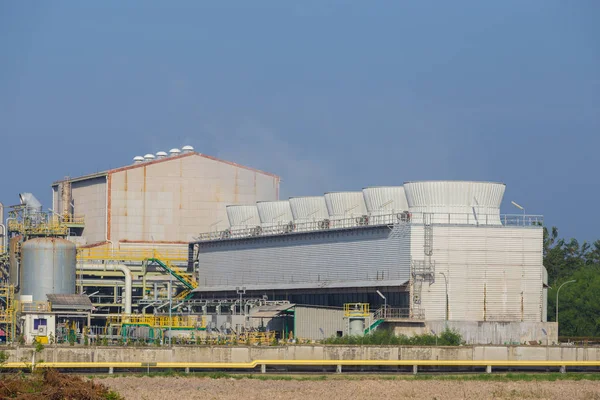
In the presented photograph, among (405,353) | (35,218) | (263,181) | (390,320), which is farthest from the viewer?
(263,181)

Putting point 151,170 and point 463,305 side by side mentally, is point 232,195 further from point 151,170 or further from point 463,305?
point 463,305

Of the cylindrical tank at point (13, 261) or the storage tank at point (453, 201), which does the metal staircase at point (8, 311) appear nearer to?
the cylindrical tank at point (13, 261)

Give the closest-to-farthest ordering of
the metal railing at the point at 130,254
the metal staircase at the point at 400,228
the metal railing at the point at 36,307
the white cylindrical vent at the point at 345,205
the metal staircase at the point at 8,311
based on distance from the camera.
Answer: the metal staircase at the point at 400,228 < the metal staircase at the point at 8,311 < the metal railing at the point at 36,307 < the white cylindrical vent at the point at 345,205 < the metal railing at the point at 130,254

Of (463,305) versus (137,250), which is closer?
(463,305)

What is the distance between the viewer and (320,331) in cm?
9431

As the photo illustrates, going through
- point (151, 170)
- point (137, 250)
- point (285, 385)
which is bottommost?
point (285, 385)

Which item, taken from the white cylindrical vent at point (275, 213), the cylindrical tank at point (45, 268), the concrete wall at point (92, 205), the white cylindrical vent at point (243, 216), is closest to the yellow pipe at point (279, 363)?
the cylindrical tank at point (45, 268)

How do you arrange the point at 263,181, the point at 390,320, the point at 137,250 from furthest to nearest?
the point at 263,181 → the point at 137,250 → the point at 390,320

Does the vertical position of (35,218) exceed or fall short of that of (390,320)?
it exceeds it

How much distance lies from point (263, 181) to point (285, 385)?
210 feet

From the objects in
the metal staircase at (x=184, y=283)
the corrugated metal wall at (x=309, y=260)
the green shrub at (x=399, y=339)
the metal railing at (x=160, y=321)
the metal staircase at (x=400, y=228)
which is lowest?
the green shrub at (x=399, y=339)

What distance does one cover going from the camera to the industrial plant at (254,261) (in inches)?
3605

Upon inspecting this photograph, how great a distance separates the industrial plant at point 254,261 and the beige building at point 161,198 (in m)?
0.13

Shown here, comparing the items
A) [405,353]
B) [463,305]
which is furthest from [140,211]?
[405,353]
